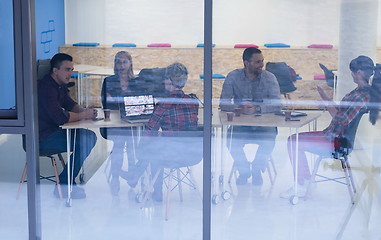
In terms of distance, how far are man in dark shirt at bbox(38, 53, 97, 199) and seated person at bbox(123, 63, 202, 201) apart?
1.19 feet

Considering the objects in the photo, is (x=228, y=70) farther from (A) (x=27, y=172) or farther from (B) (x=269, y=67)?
(A) (x=27, y=172)

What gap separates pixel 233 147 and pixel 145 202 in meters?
0.68

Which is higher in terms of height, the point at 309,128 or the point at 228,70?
the point at 228,70

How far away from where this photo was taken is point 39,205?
4297 millimetres

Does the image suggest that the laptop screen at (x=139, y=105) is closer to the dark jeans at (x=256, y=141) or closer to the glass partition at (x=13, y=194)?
the dark jeans at (x=256, y=141)

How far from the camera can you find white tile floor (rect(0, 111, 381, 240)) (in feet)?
13.8

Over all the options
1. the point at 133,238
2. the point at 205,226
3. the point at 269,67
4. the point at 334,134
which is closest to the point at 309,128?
the point at 334,134

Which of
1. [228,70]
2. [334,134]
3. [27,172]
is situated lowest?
[27,172]

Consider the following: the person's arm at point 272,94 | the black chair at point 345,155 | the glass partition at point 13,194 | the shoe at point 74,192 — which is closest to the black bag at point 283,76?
the person's arm at point 272,94

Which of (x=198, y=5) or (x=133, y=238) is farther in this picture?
(x=133, y=238)

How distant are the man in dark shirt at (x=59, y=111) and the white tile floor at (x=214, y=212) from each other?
0.16 m

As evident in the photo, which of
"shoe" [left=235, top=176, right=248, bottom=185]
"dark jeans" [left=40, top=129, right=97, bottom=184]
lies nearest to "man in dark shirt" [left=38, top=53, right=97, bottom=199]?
"dark jeans" [left=40, top=129, right=97, bottom=184]

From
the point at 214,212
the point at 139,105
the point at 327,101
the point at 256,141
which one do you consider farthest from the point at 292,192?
the point at 139,105

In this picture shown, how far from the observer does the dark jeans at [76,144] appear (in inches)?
169
